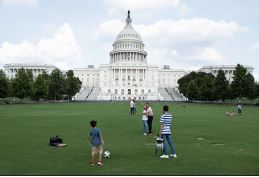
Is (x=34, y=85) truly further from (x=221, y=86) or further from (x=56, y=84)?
(x=221, y=86)

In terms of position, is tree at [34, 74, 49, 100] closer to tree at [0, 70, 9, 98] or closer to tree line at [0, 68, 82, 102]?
tree line at [0, 68, 82, 102]

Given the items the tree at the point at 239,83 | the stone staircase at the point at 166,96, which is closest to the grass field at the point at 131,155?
the tree at the point at 239,83

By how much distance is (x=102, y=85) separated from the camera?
198875mm

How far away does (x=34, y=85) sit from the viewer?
4070 inches

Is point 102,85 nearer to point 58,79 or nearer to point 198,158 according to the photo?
point 58,79

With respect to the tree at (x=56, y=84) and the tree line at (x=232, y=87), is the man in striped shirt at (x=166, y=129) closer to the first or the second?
the tree line at (x=232, y=87)

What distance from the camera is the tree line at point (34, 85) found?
9319cm

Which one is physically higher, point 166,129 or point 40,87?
point 40,87

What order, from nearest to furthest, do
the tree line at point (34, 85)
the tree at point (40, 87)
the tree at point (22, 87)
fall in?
the tree line at point (34, 85), the tree at point (22, 87), the tree at point (40, 87)

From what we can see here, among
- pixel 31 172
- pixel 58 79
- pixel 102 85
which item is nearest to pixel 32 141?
pixel 31 172

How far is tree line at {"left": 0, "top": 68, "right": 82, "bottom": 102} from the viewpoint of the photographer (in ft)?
306

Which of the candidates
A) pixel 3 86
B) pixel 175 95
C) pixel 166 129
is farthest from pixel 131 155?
pixel 175 95

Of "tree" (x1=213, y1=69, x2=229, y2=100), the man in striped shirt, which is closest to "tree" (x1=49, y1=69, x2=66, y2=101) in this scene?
"tree" (x1=213, y1=69, x2=229, y2=100)

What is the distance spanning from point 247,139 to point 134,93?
163 m
